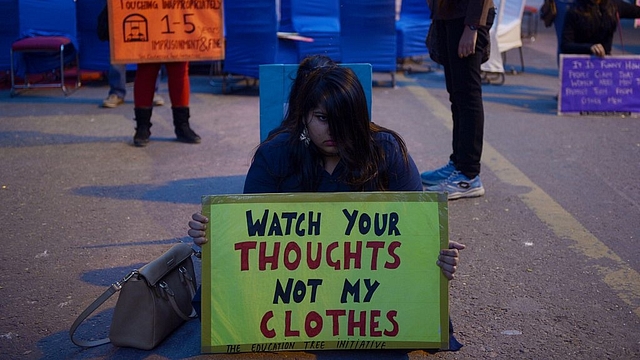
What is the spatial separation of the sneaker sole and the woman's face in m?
2.31

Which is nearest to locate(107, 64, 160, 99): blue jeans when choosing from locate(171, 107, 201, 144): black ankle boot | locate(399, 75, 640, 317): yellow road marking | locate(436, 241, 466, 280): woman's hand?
locate(171, 107, 201, 144): black ankle boot

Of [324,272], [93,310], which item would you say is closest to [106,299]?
[93,310]

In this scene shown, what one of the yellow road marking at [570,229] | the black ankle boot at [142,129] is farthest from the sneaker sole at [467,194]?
the black ankle boot at [142,129]

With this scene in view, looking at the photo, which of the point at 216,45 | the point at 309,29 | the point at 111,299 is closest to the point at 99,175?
the point at 216,45

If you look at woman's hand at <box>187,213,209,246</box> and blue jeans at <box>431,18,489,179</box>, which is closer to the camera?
woman's hand at <box>187,213,209,246</box>

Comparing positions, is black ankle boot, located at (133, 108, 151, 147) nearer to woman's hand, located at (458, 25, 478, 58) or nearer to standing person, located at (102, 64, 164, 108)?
standing person, located at (102, 64, 164, 108)

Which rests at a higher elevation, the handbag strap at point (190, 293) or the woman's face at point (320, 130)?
the woman's face at point (320, 130)

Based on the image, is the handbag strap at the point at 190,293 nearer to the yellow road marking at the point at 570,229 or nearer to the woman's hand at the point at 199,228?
the woman's hand at the point at 199,228

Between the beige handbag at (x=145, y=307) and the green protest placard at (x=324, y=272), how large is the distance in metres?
0.25

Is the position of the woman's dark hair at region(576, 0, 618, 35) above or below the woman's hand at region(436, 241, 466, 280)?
above

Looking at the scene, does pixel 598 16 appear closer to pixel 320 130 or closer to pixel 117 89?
pixel 117 89

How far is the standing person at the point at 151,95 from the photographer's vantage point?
22.8ft

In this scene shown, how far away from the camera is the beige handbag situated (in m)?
3.28

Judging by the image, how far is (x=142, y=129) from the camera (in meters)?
7.05
